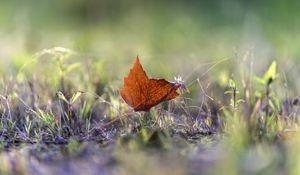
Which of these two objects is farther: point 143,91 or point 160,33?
point 160,33

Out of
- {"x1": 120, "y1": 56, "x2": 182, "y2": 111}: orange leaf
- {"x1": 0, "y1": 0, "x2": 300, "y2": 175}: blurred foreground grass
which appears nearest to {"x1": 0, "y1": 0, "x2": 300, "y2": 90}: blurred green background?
{"x1": 0, "y1": 0, "x2": 300, "y2": 175}: blurred foreground grass

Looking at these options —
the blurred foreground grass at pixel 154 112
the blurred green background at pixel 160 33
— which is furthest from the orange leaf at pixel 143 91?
the blurred green background at pixel 160 33

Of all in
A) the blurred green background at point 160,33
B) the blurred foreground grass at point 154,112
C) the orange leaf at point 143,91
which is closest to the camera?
the blurred foreground grass at point 154,112

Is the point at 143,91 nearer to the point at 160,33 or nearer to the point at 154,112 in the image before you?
the point at 154,112

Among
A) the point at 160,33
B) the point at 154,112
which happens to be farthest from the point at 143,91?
the point at 160,33

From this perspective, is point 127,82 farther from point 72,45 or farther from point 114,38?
point 114,38

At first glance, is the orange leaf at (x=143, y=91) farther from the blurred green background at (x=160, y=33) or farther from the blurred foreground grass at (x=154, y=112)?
the blurred green background at (x=160, y=33)
